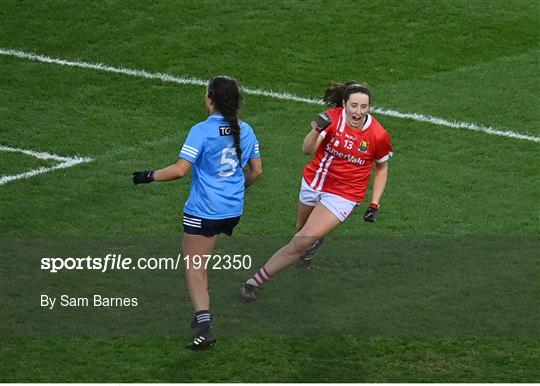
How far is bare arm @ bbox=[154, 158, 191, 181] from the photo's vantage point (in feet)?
32.6

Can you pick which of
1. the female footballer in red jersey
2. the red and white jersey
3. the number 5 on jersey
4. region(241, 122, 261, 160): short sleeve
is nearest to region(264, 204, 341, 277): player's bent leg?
the female footballer in red jersey

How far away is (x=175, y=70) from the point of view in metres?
18.6

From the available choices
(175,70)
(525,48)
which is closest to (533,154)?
(525,48)

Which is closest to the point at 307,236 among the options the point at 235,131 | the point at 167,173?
the point at 235,131

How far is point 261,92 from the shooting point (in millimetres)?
17812

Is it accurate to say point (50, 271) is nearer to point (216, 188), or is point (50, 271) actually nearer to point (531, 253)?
point (216, 188)

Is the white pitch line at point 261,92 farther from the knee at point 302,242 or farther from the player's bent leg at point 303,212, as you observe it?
the knee at point 302,242

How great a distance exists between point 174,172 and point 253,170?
89 centimetres

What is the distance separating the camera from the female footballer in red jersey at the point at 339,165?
11.1m

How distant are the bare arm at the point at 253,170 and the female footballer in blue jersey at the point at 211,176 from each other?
0.05 meters

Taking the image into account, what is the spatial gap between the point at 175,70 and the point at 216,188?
340 inches

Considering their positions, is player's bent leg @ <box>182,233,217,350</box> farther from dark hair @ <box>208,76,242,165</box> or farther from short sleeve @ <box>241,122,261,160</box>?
dark hair @ <box>208,76,242,165</box>

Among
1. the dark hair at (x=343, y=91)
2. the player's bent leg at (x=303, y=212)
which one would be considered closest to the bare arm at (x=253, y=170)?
the dark hair at (x=343, y=91)

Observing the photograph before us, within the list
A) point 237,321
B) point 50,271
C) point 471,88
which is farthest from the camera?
point 471,88
